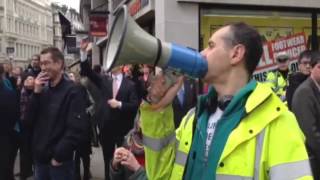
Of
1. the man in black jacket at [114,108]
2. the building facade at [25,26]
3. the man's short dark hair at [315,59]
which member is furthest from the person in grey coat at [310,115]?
the building facade at [25,26]

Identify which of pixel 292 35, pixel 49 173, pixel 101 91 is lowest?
pixel 49 173

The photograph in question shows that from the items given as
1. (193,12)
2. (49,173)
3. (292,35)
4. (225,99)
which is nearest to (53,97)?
(49,173)

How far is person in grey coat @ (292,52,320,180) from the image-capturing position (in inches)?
214

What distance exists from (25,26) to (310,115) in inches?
5397

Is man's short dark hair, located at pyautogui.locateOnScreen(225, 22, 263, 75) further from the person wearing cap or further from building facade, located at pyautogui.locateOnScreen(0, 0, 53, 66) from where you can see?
building facade, located at pyautogui.locateOnScreen(0, 0, 53, 66)

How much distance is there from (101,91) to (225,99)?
644 cm

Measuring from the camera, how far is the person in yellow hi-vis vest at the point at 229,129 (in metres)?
2.54

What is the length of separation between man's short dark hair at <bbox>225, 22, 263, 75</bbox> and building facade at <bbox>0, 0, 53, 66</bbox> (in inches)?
4398

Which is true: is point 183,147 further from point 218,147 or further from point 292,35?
point 292,35

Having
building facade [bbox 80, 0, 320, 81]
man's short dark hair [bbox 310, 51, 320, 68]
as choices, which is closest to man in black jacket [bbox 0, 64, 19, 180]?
man's short dark hair [bbox 310, 51, 320, 68]

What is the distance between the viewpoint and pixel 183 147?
2.91 m

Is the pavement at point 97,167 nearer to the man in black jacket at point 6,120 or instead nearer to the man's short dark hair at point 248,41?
the man in black jacket at point 6,120

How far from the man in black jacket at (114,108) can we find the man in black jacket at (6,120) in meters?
1.55

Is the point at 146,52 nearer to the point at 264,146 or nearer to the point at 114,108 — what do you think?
the point at 264,146
